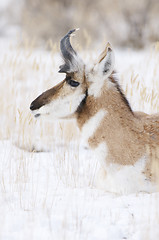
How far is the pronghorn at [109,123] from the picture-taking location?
3506 millimetres

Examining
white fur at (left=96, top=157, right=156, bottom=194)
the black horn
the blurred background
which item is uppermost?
the blurred background

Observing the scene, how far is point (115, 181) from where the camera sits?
3.59m

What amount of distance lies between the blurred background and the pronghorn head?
11.6 meters

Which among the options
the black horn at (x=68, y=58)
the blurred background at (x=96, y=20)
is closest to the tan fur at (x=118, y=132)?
the black horn at (x=68, y=58)

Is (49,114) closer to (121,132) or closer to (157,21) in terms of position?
(121,132)

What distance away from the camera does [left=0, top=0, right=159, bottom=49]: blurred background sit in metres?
15.1

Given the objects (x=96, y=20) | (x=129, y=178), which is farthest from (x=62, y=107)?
(x=96, y=20)

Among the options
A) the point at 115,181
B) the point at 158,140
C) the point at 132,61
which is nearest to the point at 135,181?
the point at 115,181

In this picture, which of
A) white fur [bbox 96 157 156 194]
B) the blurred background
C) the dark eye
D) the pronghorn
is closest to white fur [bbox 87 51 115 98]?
the pronghorn

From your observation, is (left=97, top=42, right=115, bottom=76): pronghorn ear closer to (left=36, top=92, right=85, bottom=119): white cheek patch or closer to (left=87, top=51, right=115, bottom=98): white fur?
(left=87, top=51, right=115, bottom=98): white fur

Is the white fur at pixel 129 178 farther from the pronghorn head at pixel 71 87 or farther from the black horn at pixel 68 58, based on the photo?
the black horn at pixel 68 58

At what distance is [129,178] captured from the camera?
138 inches

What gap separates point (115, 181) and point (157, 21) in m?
12.8

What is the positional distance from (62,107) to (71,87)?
0.22 m
